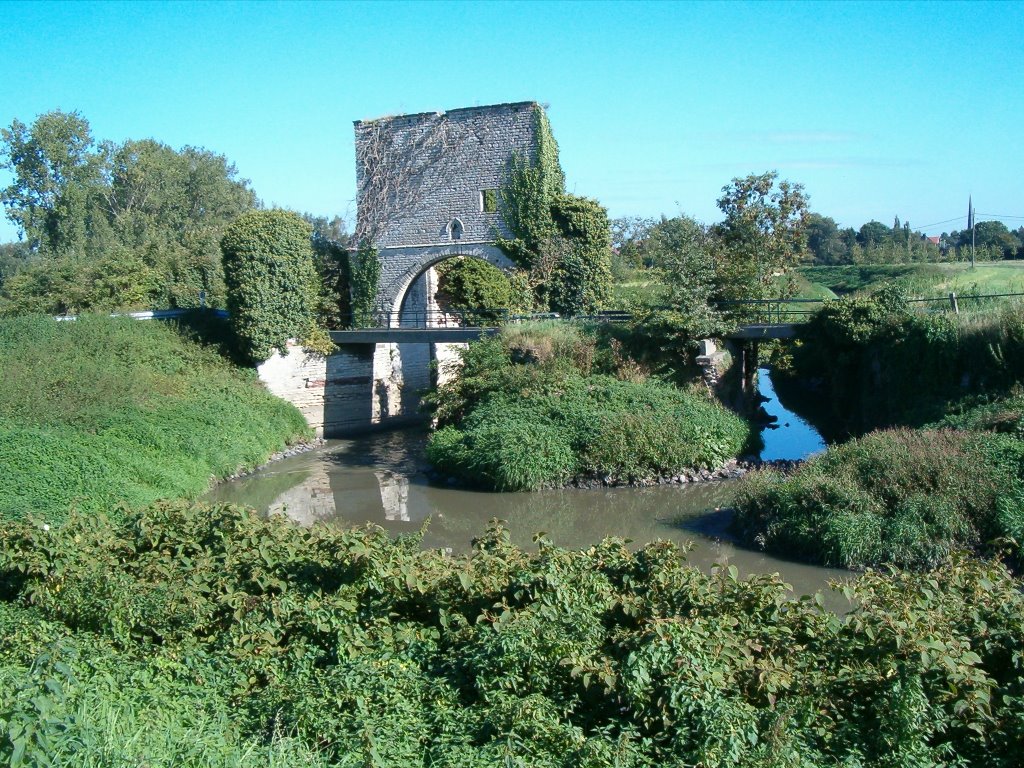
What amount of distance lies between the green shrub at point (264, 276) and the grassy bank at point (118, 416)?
1.19m

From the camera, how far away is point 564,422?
18.2 meters

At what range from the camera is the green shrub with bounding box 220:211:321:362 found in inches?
910

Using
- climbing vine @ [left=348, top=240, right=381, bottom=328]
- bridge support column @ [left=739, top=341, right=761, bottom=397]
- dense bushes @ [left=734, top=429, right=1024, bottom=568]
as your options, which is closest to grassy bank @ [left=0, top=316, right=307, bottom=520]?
climbing vine @ [left=348, top=240, right=381, bottom=328]

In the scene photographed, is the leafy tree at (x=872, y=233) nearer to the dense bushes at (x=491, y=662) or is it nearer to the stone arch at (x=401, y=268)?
the stone arch at (x=401, y=268)

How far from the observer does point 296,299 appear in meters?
24.0

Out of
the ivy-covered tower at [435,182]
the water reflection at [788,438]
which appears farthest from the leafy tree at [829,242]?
the ivy-covered tower at [435,182]

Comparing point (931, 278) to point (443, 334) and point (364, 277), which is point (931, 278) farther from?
point (364, 277)

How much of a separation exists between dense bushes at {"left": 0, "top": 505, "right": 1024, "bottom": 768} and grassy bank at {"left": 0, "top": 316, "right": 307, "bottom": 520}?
5675 millimetres

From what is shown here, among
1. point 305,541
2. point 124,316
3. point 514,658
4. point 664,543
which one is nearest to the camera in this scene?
point 514,658

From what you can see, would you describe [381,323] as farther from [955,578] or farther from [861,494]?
[955,578]

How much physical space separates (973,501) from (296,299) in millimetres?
17316

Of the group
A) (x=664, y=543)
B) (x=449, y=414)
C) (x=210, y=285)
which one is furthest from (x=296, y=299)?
(x=664, y=543)

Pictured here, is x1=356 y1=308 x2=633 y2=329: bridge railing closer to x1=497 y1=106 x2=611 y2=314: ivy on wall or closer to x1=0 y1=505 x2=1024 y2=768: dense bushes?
x1=497 y1=106 x2=611 y2=314: ivy on wall

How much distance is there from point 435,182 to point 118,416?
13.2 meters
